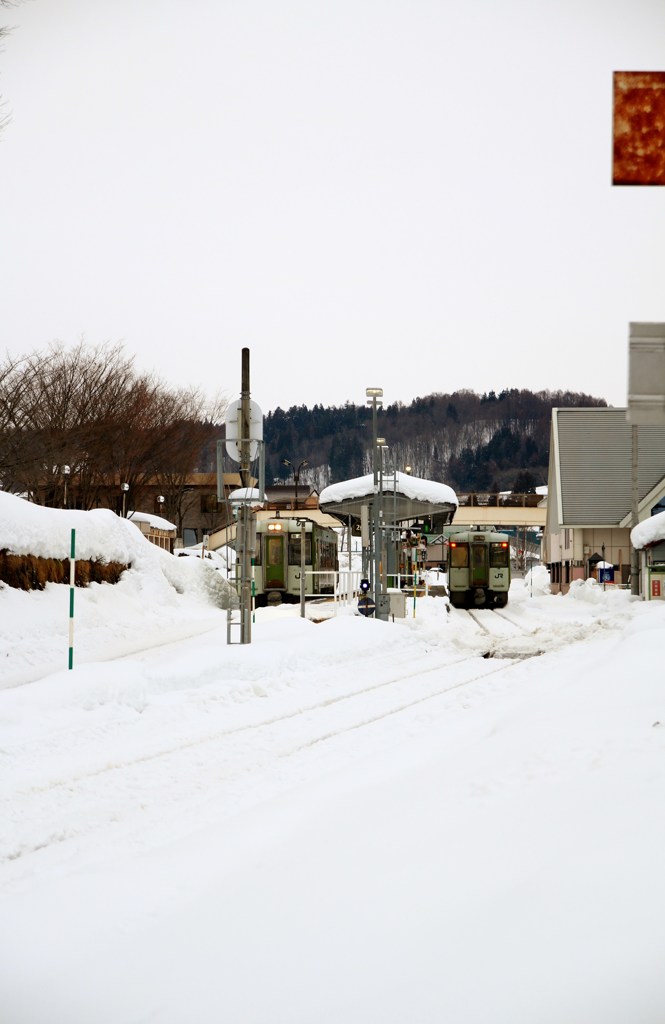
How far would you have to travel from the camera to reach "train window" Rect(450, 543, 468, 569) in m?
38.7

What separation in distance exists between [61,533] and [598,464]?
3357 centimetres

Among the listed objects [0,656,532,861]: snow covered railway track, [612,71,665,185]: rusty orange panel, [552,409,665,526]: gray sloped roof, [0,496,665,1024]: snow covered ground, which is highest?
[552,409,665,526]: gray sloped roof

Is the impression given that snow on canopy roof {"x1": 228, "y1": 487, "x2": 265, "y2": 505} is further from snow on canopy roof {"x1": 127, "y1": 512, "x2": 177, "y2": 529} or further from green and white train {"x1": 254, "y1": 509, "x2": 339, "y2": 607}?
snow on canopy roof {"x1": 127, "y1": 512, "x2": 177, "y2": 529}

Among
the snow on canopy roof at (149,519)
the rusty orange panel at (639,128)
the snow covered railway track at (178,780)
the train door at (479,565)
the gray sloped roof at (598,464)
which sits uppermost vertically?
the gray sloped roof at (598,464)

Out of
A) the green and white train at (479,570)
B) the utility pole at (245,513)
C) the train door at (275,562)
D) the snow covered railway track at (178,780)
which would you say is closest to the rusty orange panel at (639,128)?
the snow covered railway track at (178,780)

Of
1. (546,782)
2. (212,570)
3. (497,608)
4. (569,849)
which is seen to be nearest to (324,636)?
(546,782)

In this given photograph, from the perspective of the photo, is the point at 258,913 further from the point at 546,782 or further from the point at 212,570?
the point at 212,570

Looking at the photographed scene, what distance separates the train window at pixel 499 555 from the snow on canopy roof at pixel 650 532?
24.0 ft

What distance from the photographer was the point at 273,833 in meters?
5.06

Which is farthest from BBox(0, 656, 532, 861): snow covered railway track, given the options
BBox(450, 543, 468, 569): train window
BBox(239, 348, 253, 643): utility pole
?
BBox(450, 543, 468, 569): train window

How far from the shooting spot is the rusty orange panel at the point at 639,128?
14.1ft

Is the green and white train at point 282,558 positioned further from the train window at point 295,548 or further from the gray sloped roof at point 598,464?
the gray sloped roof at point 598,464

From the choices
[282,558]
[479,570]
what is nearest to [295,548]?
[282,558]

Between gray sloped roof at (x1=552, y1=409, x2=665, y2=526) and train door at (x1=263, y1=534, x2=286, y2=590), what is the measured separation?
58.4ft
